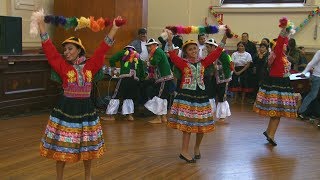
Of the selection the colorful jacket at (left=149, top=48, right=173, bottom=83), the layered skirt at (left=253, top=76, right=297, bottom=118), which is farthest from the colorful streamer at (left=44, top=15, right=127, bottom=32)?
the colorful jacket at (left=149, top=48, right=173, bottom=83)

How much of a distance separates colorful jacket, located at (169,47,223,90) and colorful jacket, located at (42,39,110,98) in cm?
135

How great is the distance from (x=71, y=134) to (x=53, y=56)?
26.7 inches

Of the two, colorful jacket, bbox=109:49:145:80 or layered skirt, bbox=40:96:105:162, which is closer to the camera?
layered skirt, bbox=40:96:105:162

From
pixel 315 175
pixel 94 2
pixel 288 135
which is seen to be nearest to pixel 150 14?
pixel 94 2

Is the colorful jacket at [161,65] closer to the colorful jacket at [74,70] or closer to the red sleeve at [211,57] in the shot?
the red sleeve at [211,57]

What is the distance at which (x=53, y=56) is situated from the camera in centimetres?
362

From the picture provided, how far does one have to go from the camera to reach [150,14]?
38.7ft

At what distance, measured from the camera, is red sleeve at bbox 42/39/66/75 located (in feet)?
11.8

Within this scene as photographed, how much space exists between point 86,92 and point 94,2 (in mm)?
5353

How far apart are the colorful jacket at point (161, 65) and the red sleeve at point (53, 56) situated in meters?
3.62

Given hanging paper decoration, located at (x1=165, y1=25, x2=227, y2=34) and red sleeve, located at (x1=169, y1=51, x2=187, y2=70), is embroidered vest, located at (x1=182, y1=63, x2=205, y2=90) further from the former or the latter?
hanging paper decoration, located at (x1=165, y1=25, x2=227, y2=34)

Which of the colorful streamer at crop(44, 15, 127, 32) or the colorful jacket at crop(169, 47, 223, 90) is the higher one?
the colorful streamer at crop(44, 15, 127, 32)

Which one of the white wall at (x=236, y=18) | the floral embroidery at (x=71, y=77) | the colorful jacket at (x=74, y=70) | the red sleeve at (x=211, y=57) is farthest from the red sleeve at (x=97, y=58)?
the white wall at (x=236, y=18)

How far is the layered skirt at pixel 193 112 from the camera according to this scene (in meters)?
4.79
